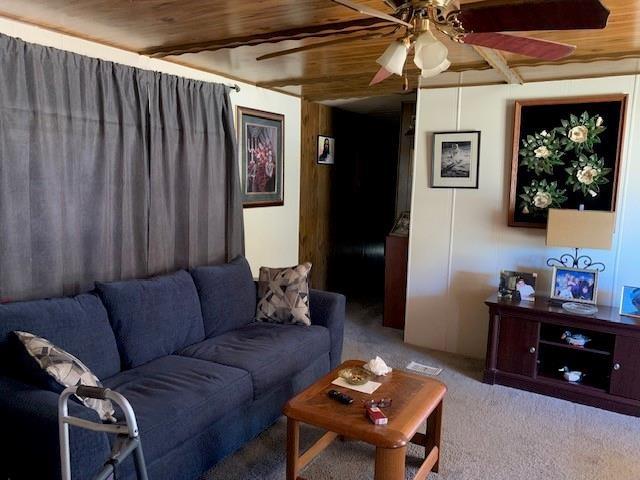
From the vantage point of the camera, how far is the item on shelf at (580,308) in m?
3.25

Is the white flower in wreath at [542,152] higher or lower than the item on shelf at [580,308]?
higher

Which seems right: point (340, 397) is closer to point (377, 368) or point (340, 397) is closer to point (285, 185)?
point (377, 368)

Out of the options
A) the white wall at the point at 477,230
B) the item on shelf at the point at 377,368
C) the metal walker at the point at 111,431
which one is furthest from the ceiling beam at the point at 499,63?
the metal walker at the point at 111,431

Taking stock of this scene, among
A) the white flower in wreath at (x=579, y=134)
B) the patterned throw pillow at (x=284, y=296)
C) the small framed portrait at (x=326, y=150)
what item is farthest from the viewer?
the small framed portrait at (x=326, y=150)

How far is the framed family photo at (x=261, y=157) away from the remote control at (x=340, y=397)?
2.29 m

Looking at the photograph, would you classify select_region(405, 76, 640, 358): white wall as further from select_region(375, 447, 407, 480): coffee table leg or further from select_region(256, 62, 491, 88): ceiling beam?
select_region(375, 447, 407, 480): coffee table leg

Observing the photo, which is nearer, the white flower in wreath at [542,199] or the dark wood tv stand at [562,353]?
the dark wood tv stand at [562,353]

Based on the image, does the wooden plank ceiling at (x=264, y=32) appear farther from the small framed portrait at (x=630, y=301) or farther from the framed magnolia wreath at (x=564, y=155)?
the small framed portrait at (x=630, y=301)

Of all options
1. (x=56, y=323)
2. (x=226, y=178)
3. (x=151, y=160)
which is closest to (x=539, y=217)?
(x=226, y=178)

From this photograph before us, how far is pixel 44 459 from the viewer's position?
1.77 metres

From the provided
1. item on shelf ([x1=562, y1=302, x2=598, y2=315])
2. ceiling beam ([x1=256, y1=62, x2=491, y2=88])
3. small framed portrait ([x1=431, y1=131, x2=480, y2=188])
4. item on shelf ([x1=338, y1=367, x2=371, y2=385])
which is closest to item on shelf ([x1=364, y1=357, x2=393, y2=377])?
item on shelf ([x1=338, y1=367, x2=371, y2=385])

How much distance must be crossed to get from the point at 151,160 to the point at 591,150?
3.04 metres

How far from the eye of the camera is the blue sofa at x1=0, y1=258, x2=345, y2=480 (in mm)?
1843

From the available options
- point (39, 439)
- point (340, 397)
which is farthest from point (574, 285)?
point (39, 439)
